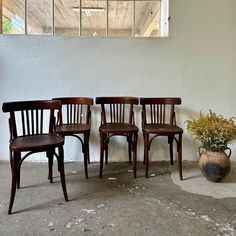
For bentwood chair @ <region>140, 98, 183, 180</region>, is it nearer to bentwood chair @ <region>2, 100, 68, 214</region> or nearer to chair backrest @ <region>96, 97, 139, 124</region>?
chair backrest @ <region>96, 97, 139, 124</region>

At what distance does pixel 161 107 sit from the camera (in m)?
3.15

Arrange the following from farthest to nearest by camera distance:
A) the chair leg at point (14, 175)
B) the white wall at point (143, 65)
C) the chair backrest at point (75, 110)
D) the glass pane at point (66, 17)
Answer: the glass pane at point (66, 17) → the white wall at point (143, 65) → the chair backrest at point (75, 110) → the chair leg at point (14, 175)

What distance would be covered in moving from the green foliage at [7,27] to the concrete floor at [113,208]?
1611mm

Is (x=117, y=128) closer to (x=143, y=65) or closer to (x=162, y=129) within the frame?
(x=162, y=129)

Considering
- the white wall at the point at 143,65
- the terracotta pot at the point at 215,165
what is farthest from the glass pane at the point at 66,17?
the terracotta pot at the point at 215,165

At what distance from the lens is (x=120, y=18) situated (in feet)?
10.8

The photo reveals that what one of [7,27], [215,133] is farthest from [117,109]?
[7,27]

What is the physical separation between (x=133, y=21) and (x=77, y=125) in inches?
55.5

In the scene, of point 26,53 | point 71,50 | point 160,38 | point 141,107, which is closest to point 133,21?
point 160,38

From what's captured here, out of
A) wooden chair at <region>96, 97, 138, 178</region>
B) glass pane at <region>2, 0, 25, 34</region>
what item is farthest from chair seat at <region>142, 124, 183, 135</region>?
glass pane at <region>2, 0, 25, 34</region>

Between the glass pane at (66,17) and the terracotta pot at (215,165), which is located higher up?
the glass pane at (66,17)

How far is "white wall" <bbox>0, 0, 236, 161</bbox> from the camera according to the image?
3.13m

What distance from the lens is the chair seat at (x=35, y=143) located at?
2014 millimetres

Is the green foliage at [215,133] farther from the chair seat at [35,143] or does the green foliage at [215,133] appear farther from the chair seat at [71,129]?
the chair seat at [35,143]
